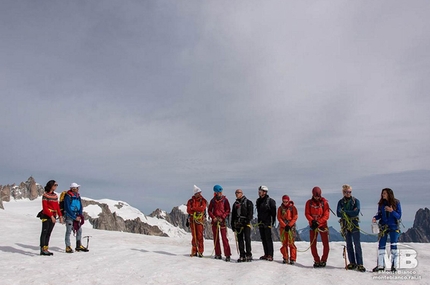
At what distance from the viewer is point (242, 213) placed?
13.6 m

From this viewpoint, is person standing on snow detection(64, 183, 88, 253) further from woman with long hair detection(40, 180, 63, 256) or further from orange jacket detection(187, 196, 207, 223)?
orange jacket detection(187, 196, 207, 223)

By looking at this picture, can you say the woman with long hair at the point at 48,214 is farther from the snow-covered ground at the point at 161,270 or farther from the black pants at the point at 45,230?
the snow-covered ground at the point at 161,270

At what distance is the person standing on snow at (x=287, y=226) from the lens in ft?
42.7

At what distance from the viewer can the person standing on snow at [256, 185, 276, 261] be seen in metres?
13.4

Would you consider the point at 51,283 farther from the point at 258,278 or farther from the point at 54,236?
the point at 54,236

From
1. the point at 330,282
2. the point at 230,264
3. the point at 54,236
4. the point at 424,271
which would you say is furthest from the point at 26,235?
the point at 424,271

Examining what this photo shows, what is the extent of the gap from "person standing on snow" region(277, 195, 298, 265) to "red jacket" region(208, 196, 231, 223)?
2.28 metres

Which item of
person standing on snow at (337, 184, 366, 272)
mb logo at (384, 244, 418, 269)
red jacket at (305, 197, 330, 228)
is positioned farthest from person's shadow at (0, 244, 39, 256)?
mb logo at (384, 244, 418, 269)

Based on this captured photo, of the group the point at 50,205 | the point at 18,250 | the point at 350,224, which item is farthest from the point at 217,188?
the point at 18,250

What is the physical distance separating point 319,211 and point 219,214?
4173mm

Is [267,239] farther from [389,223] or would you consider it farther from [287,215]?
[389,223]

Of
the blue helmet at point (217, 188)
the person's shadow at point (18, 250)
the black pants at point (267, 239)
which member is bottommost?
the person's shadow at point (18, 250)

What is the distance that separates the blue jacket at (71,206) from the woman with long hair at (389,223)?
1249 centimetres

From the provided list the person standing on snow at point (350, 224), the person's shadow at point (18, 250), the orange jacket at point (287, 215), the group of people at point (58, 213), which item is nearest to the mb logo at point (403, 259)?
the person standing on snow at point (350, 224)
